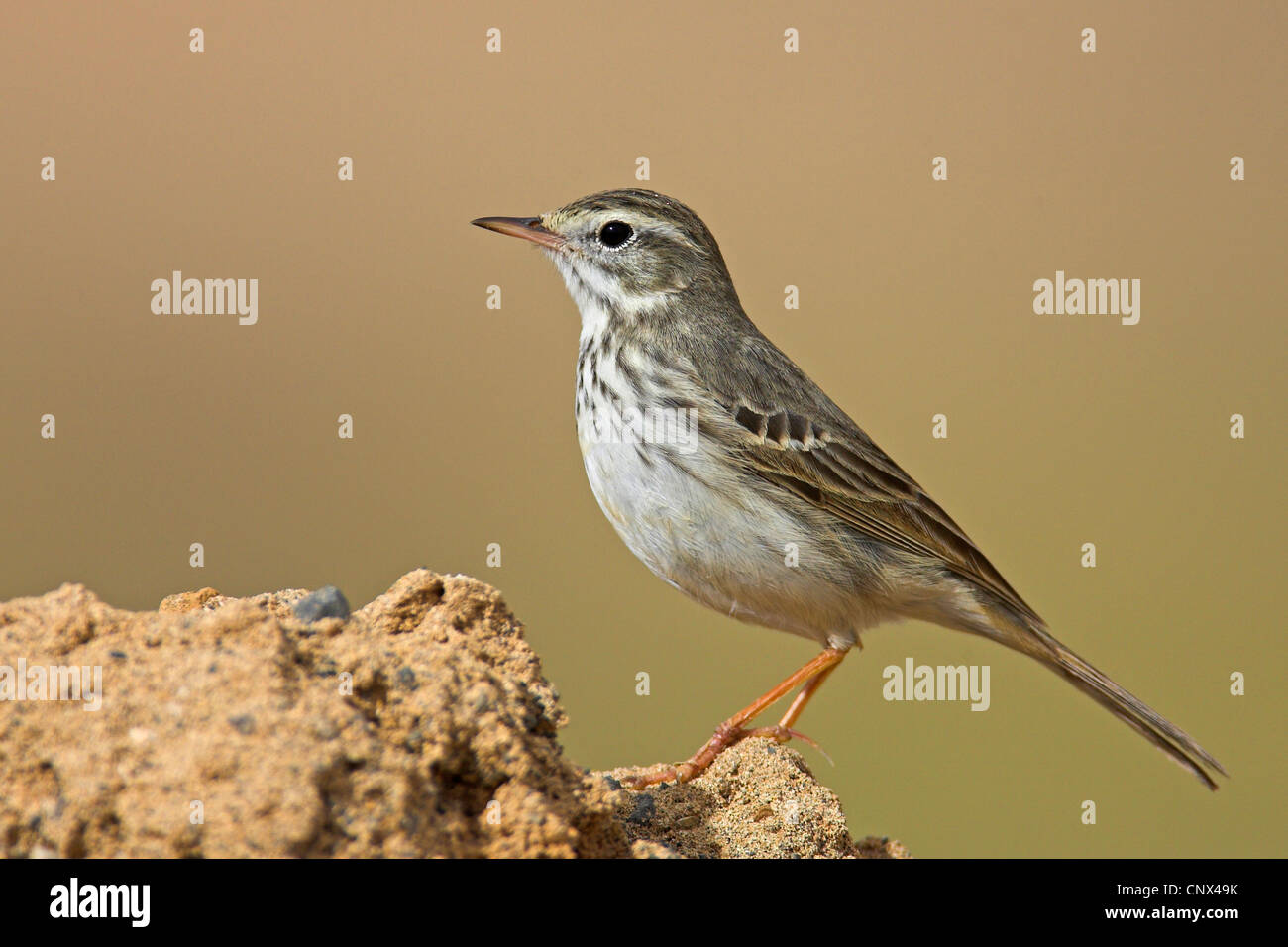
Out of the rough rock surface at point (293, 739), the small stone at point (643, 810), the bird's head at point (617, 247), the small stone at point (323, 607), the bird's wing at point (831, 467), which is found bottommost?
the small stone at point (643, 810)

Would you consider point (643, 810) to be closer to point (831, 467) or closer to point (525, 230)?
point (831, 467)

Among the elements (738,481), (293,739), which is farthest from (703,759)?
(293,739)

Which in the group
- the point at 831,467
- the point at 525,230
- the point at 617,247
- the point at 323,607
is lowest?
the point at 323,607

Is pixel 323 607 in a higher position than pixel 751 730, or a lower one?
higher

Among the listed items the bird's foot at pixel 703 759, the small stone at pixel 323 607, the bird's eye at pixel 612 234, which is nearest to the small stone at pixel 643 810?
the bird's foot at pixel 703 759

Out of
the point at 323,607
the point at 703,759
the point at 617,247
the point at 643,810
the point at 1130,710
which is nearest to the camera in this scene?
the point at 323,607

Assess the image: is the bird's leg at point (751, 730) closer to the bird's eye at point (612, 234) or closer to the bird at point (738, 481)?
the bird at point (738, 481)

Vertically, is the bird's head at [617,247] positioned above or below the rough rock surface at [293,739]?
above
